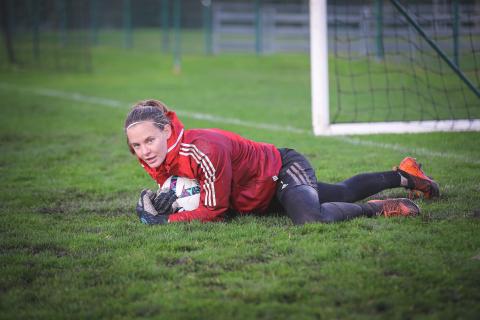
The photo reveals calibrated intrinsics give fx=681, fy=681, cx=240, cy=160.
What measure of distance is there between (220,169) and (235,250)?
66 cm

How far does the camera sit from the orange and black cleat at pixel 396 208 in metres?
4.82

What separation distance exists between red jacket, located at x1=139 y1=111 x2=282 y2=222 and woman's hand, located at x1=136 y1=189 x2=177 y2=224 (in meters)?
0.08

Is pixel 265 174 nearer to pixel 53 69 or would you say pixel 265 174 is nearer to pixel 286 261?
pixel 286 261

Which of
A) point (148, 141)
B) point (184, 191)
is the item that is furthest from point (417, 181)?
point (148, 141)

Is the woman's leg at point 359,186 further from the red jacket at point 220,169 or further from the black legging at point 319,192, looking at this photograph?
the red jacket at point 220,169

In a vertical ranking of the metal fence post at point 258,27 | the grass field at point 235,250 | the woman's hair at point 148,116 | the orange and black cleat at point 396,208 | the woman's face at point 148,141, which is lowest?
the grass field at point 235,250

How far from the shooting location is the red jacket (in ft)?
15.1

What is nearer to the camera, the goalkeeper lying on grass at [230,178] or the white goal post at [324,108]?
the goalkeeper lying on grass at [230,178]

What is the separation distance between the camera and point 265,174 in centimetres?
491

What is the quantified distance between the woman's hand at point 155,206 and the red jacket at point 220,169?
0.08 metres

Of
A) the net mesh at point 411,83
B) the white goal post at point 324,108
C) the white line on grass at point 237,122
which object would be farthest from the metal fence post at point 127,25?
the white goal post at point 324,108

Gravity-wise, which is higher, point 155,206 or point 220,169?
point 220,169

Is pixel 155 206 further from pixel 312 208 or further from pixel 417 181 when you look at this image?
pixel 417 181

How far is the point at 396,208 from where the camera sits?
4.86m
